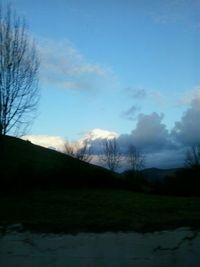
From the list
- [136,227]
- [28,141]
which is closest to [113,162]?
[28,141]

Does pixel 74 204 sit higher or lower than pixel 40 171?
lower

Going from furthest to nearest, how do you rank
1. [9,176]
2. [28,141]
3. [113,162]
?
[113,162] < [28,141] < [9,176]

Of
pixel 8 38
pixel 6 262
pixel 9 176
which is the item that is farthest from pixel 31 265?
pixel 8 38

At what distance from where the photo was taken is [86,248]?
272 inches

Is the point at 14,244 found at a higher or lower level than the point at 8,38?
lower

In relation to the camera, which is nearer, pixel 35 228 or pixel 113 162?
pixel 35 228

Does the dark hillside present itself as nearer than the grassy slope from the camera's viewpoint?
No

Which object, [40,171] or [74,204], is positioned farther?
[40,171]

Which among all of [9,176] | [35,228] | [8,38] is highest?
[8,38]

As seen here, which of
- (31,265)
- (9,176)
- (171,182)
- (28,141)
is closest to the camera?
(31,265)

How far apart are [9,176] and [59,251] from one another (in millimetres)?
16526

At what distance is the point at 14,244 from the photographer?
695 cm

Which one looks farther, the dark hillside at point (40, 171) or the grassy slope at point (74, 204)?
the dark hillside at point (40, 171)

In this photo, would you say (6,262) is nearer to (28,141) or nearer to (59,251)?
(59,251)
